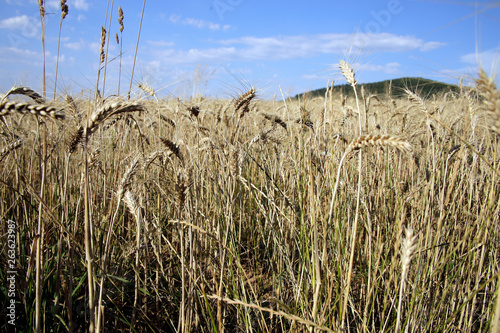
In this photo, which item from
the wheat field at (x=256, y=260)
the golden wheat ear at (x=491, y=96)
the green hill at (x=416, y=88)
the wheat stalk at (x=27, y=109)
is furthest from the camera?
the green hill at (x=416, y=88)

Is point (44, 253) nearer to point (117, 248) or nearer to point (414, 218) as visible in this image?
point (117, 248)

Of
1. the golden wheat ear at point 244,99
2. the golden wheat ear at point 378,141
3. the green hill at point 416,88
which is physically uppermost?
the green hill at point 416,88

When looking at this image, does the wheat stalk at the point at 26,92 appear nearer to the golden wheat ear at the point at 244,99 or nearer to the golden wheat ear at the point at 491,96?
the golden wheat ear at the point at 244,99

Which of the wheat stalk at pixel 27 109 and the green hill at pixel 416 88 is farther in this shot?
the green hill at pixel 416 88

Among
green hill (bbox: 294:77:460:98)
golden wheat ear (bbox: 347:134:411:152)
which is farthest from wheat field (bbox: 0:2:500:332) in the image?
green hill (bbox: 294:77:460:98)

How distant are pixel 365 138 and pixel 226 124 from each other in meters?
1.79

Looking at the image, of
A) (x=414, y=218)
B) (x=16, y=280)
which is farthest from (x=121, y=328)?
(x=414, y=218)

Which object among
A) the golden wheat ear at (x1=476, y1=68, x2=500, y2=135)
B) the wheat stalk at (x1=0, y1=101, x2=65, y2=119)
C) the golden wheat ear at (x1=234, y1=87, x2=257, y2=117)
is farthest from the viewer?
the golden wheat ear at (x1=234, y1=87, x2=257, y2=117)

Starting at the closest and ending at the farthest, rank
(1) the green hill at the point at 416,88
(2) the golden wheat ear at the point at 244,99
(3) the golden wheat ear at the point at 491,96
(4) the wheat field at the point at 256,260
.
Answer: (3) the golden wheat ear at the point at 491,96, (4) the wheat field at the point at 256,260, (2) the golden wheat ear at the point at 244,99, (1) the green hill at the point at 416,88

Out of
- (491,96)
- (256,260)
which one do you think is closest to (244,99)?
(256,260)

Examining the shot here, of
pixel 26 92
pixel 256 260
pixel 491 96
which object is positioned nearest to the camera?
pixel 491 96

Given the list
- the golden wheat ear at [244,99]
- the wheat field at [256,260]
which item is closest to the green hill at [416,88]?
the golden wheat ear at [244,99]

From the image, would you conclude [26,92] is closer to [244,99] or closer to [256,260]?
[244,99]

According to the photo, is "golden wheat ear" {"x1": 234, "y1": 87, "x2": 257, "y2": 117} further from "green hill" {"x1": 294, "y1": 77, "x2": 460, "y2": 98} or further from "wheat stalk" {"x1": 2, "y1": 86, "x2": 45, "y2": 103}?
"wheat stalk" {"x1": 2, "y1": 86, "x2": 45, "y2": 103}
